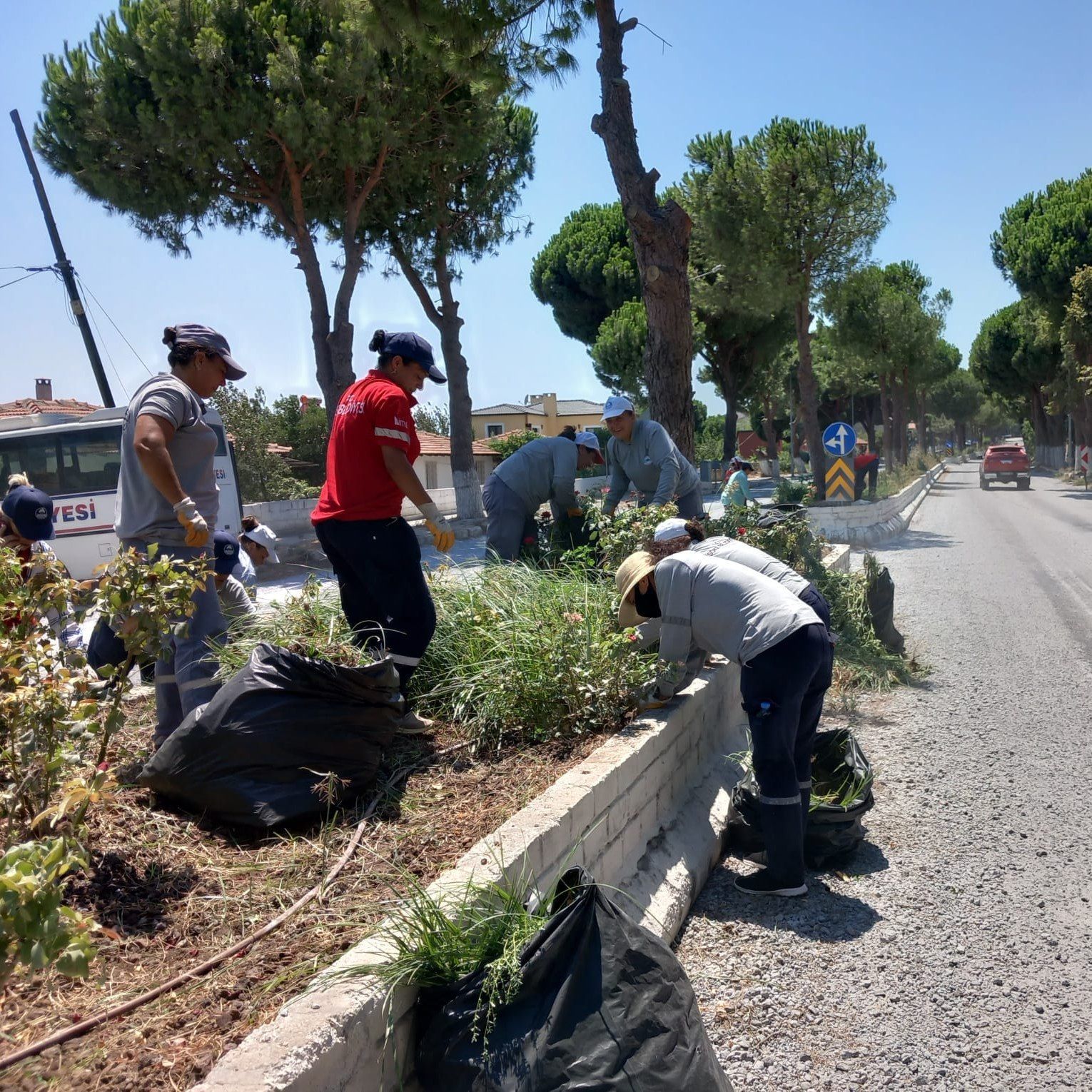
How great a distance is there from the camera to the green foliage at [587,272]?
3975 centimetres

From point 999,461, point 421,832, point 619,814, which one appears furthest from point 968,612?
point 999,461

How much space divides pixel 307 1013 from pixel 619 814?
1647mm

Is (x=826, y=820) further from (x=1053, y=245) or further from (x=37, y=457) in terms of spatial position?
(x=1053, y=245)

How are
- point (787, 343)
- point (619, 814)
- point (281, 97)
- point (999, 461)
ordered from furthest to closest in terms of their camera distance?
point (787, 343)
point (999, 461)
point (281, 97)
point (619, 814)

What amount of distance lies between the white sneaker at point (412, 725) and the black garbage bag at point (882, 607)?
4508mm

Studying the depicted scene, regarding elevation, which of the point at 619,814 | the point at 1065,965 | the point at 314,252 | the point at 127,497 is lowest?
the point at 1065,965

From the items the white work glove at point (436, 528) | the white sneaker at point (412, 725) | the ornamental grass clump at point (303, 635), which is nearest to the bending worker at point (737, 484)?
the white work glove at point (436, 528)

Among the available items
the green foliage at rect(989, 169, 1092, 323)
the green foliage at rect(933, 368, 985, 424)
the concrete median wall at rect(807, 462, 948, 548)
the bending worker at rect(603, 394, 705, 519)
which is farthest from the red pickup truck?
the green foliage at rect(933, 368, 985, 424)

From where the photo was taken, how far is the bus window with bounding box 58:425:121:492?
16.4 metres

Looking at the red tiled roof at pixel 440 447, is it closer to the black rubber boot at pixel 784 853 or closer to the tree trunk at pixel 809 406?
the tree trunk at pixel 809 406

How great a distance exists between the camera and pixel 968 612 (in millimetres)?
9805

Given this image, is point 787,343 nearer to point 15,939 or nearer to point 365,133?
point 365,133

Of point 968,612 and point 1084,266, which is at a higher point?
point 1084,266

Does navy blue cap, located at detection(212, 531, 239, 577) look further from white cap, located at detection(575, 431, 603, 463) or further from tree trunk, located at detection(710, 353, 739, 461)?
tree trunk, located at detection(710, 353, 739, 461)
